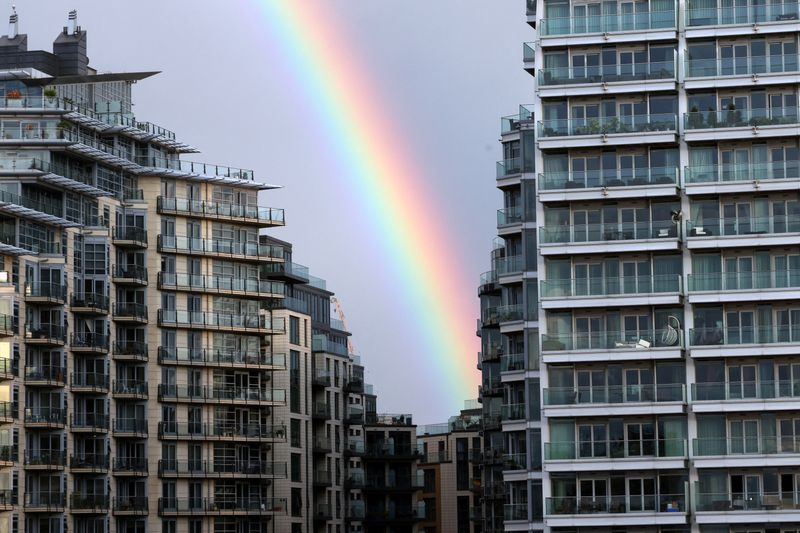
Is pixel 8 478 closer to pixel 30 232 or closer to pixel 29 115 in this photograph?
pixel 30 232

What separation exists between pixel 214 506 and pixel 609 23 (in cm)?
6996

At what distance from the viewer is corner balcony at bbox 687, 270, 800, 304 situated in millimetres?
140875

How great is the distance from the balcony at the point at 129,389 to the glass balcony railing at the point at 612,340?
55.3 meters

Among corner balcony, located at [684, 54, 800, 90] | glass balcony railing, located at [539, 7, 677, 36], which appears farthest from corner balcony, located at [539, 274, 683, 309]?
glass balcony railing, located at [539, 7, 677, 36]

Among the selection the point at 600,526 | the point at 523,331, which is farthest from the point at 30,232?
the point at 600,526

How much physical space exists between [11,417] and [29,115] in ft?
104

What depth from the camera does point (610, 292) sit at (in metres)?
143

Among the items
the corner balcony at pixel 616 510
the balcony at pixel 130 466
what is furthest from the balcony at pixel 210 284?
the corner balcony at pixel 616 510

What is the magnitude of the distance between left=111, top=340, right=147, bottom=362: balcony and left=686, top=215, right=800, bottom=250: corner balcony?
6434 centimetres

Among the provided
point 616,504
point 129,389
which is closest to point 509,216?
point 616,504

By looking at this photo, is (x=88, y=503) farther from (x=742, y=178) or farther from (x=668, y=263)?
(x=742, y=178)

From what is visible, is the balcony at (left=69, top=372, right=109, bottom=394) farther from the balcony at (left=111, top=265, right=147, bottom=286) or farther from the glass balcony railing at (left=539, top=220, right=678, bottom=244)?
the glass balcony railing at (left=539, top=220, right=678, bottom=244)

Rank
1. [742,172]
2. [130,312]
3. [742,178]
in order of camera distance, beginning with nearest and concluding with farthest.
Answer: [742,178] < [742,172] < [130,312]

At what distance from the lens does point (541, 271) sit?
145 meters
